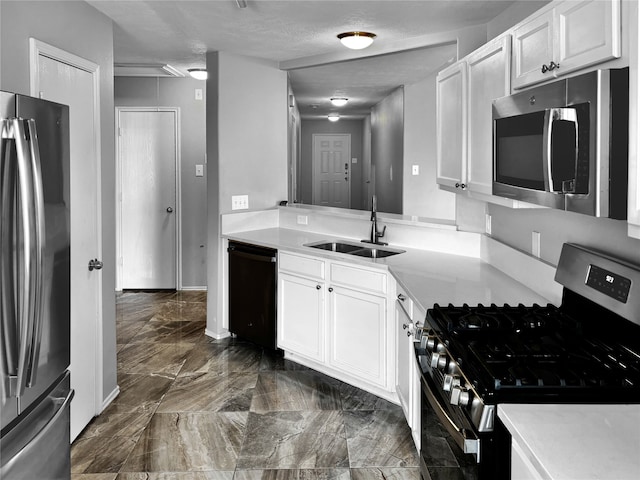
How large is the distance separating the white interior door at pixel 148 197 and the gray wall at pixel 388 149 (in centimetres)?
220

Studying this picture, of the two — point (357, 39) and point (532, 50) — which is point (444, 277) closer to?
point (532, 50)

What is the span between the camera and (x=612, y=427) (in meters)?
1.21

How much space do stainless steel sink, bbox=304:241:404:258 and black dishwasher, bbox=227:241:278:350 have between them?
1.18ft

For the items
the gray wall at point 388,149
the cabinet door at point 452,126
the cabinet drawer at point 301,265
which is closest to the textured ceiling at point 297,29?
the gray wall at point 388,149

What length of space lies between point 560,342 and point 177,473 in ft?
5.89

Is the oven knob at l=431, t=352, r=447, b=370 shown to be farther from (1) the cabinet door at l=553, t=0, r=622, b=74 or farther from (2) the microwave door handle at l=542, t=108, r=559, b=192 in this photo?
(1) the cabinet door at l=553, t=0, r=622, b=74

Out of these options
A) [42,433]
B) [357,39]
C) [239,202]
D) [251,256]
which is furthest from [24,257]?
[239,202]

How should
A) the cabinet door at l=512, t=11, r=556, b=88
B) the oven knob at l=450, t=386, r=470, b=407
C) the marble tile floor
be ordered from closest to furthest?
the oven knob at l=450, t=386, r=470, b=407 < the cabinet door at l=512, t=11, r=556, b=88 < the marble tile floor

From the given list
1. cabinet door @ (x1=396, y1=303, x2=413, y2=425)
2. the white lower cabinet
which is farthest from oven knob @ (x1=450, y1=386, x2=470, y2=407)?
the white lower cabinet

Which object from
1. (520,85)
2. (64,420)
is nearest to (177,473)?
(64,420)

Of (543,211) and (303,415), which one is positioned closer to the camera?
(543,211)

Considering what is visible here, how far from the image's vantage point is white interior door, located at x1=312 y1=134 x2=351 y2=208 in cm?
698

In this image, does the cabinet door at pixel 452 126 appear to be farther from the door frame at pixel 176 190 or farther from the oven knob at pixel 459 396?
the door frame at pixel 176 190

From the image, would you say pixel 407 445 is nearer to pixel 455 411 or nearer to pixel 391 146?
pixel 455 411
